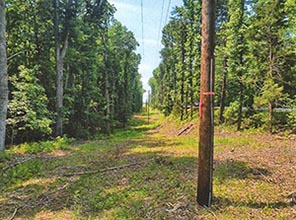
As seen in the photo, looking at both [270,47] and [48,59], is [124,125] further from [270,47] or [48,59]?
[270,47]

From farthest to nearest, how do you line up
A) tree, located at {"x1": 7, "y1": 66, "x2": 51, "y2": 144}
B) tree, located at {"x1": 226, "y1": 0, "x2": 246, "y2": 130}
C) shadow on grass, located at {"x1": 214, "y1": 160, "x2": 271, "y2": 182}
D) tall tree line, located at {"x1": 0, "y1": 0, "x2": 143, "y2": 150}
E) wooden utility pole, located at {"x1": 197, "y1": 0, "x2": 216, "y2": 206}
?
tree, located at {"x1": 226, "y1": 0, "x2": 246, "y2": 130} → tall tree line, located at {"x1": 0, "y1": 0, "x2": 143, "y2": 150} → tree, located at {"x1": 7, "y1": 66, "x2": 51, "y2": 144} → shadow on grass, located at {"x1": 214, "y1": 160, "x2": 271, "y2": 182} → wooden utility pole, located at {"x1": 197, "y1": 0, "x2": 216, "y2": 206}

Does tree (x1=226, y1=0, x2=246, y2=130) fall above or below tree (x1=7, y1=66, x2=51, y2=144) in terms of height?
above

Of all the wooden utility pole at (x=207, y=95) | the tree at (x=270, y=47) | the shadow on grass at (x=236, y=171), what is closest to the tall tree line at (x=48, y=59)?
the shadow on grass at (x=236, y=171)

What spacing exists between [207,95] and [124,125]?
27099 mm

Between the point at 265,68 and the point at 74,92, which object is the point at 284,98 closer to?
the point at 265,68

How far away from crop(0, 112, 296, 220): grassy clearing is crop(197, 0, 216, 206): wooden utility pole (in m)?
0.68

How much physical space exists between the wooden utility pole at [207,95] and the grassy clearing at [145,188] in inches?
26.8

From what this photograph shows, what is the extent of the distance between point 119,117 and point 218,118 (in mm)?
14929

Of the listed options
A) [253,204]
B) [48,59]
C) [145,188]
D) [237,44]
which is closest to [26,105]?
[48,59]

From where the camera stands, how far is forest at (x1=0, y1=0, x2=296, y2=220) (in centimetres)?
504

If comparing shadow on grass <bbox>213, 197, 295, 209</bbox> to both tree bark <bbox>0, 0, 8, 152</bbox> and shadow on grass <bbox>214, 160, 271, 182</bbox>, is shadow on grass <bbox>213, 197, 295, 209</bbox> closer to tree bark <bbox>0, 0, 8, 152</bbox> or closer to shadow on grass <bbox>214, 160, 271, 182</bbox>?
shadow on grass <bbox>214, 160, 271, 182</bbox>

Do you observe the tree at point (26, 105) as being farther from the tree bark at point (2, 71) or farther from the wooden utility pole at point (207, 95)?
the wooden utility pole at point (207, 95)

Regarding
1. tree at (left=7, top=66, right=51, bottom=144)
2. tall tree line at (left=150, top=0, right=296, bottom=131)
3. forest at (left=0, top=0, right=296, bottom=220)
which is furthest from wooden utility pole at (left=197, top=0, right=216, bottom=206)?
tall tree line at (left=150, top=0, right=296, bottom=131)

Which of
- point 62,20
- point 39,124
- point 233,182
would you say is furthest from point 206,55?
point 62,20
